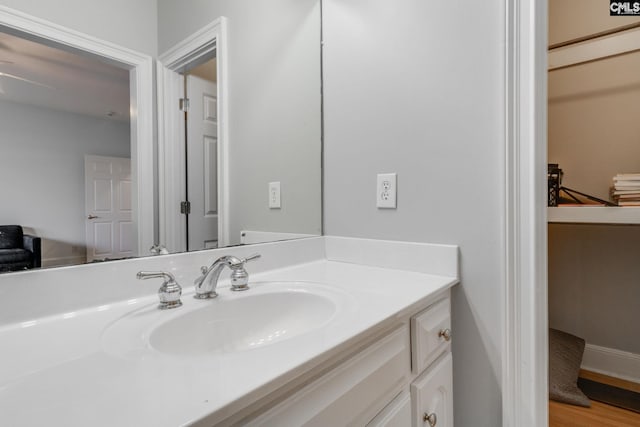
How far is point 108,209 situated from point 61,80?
0.29 metres

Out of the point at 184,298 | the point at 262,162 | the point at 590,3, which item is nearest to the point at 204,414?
the point at 184,298

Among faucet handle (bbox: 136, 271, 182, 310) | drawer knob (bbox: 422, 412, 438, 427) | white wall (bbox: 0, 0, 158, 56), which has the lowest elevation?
drawer knob (bbox: 422, 412, 438, 427)

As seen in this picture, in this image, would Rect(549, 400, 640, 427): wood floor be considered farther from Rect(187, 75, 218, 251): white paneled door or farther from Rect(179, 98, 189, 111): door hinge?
Rect(179, 98, 189, 111): door hinge

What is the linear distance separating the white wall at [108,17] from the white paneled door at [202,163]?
0.51 ft

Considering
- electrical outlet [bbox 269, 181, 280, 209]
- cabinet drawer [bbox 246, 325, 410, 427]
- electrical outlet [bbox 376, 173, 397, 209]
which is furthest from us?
electrical outlet [bbox 269, 181, 280, 209]

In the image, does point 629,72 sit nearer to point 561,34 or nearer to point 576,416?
point 561,34

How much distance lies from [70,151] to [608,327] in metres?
2.51

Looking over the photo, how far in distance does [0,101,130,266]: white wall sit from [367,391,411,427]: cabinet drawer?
713mm

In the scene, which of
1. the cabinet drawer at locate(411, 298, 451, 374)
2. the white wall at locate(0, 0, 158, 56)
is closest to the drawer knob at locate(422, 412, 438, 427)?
the cabinet drawer at locate(411, 298, 451, 374)

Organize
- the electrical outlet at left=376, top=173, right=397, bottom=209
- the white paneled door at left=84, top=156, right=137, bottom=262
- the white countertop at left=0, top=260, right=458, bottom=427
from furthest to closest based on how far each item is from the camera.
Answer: the electrical outlet at left=376, top=173, right=397, bottom=209, the white paneled door at left=84, top=156, right=137, bottom=262, the white countertop at left=0, top=260, right=458, bottom=427

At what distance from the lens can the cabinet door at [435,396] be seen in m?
0.77

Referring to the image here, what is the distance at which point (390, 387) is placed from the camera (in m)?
0.67

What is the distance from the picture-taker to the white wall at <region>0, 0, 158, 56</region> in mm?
685

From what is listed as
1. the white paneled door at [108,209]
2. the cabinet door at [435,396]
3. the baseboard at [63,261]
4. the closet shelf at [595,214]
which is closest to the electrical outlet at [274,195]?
the white paneled door at [108,209]
